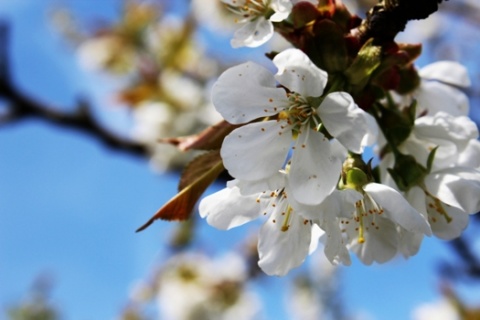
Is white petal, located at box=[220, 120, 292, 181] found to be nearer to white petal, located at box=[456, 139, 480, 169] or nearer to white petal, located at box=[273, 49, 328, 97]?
white petal, located at box=[273, 49, 328, 97]

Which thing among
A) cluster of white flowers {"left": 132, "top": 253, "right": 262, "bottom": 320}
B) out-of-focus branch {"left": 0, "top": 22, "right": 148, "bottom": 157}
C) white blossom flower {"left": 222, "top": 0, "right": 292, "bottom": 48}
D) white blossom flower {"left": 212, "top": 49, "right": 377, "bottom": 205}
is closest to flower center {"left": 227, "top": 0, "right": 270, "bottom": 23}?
white blossom flower {"left": 222, "top": 0, "right": 292, "bottom": 48}

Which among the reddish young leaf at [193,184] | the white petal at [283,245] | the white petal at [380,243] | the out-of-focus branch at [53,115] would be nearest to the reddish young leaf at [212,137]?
the reddish young leaf at [193,184]

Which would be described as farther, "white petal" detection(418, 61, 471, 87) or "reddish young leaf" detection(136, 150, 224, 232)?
"white petal" detection(418, 61, 471, 87)

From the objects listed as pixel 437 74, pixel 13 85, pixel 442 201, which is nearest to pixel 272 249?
pixel 442 201

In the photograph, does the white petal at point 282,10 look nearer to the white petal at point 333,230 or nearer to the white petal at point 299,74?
the white petal at point 299,74

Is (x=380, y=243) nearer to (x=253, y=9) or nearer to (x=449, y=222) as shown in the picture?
(x=449, y=222)

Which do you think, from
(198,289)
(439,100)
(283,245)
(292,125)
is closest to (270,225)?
(283,245)

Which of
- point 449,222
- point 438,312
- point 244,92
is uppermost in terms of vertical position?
point 244,92
